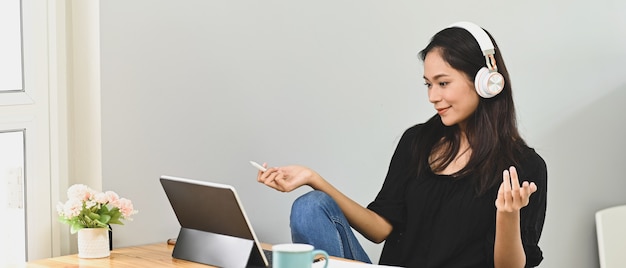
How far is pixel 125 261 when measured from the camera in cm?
191

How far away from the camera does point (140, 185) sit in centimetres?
214

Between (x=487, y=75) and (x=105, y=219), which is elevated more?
(x=487, y=75)

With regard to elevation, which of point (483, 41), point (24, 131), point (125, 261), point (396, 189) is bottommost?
point (125, 261)

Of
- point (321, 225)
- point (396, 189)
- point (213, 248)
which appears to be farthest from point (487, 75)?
point (213, 248)

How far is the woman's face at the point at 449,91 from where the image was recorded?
209 cm

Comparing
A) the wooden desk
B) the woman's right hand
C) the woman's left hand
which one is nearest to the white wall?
the wooden desk

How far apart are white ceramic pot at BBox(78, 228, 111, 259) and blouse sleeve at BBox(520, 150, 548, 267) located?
37.1 inches

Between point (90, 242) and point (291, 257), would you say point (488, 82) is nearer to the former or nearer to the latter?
point (291, 257)

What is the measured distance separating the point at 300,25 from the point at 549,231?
127 cm

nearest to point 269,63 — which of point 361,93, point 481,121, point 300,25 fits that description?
point 300,25

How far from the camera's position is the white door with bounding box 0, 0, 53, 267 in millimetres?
1993

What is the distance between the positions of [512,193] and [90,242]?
2.94 feet

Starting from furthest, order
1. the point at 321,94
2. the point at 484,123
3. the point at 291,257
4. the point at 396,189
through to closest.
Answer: the point at 321,94 → the point at 396,189 → the point at 484,123 → the point at 291,257

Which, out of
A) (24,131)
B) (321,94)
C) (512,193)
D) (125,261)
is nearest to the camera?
(512,193)
